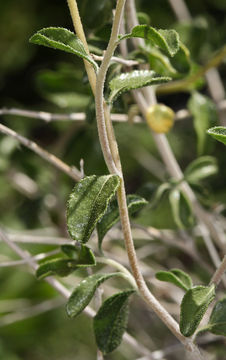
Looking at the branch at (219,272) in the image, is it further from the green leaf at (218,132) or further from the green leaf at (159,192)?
the green leaf at (159,192)

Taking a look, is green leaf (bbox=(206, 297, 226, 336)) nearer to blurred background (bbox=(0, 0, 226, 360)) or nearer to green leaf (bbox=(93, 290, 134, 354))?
green leaf (bbox=(93, 290, 134, 354))

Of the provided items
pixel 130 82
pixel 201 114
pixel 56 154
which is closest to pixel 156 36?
pixel 130 82

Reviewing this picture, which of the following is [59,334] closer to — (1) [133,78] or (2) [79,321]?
(2) [79,321]

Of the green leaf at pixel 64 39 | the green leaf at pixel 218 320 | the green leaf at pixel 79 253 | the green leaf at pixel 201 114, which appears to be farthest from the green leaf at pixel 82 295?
the green leaf at pixel 201 114

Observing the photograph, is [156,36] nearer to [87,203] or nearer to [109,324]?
[87,203]

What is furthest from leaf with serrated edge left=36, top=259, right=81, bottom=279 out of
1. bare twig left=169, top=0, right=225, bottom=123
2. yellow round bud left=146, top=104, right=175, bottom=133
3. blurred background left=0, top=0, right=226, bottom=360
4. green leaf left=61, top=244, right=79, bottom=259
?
bare twig left=169, top=0, right=225, bottom=123
